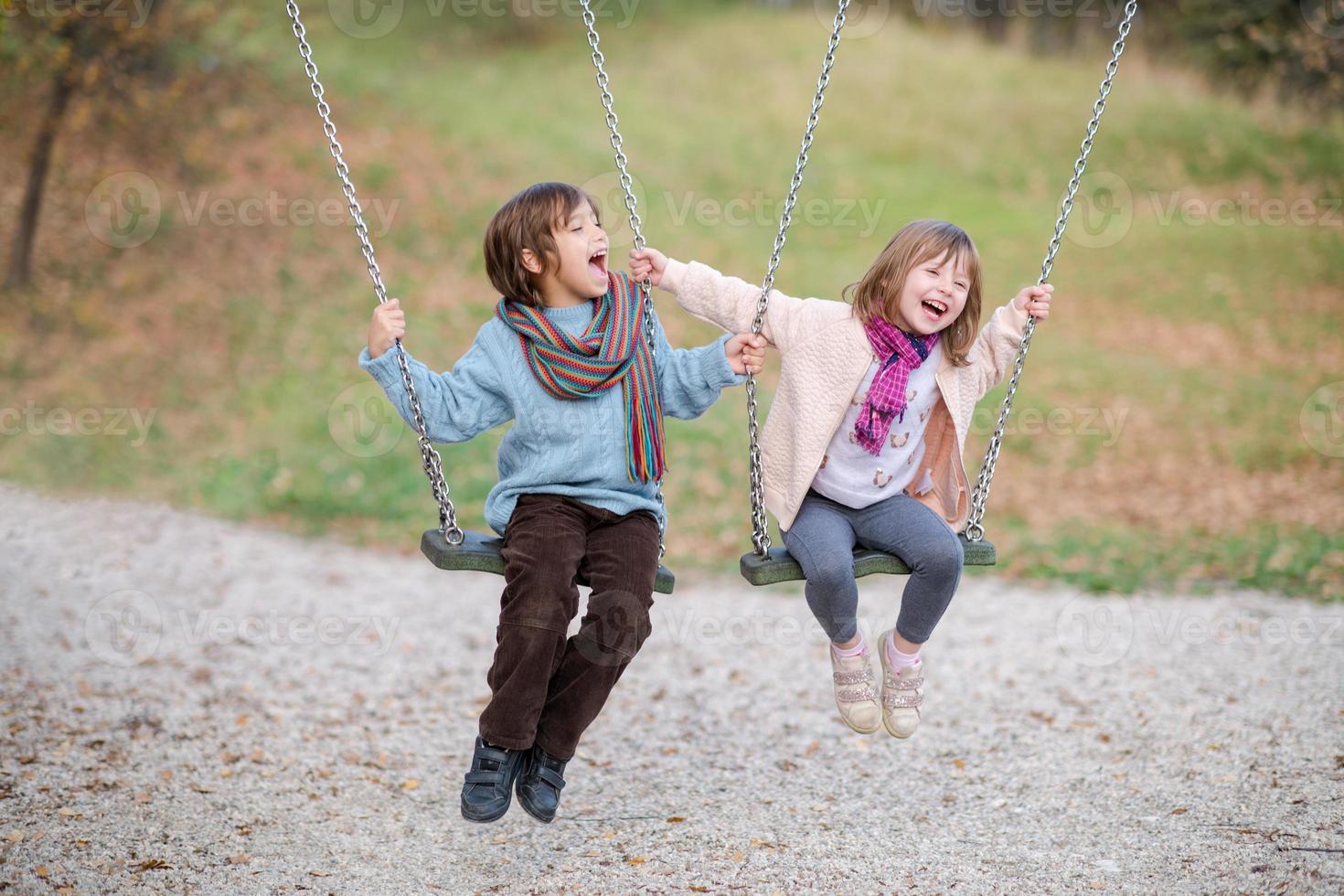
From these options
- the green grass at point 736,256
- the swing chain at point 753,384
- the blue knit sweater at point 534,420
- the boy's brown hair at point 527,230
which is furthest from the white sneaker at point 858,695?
the green grass at point 736,256

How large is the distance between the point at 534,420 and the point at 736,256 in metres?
10.1

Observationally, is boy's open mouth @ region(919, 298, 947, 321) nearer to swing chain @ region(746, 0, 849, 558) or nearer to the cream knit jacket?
the cream knit jacket

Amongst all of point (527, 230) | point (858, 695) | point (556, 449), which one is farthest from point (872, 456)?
point (527, 230)

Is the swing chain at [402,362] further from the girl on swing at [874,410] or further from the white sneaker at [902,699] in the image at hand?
the white sneaker at [902,699]

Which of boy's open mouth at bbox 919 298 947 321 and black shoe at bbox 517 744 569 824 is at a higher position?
boy's open mouth at bbox 919 298 947 321

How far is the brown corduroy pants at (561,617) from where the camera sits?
11.6 feet

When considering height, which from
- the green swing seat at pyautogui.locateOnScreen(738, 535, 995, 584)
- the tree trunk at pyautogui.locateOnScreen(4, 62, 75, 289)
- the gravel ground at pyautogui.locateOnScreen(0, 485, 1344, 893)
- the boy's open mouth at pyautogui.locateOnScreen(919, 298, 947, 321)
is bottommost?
the gravel ground at pyautogui.locateOnScreen(0, 485, 1344, 893)

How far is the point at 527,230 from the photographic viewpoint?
366 centimetres

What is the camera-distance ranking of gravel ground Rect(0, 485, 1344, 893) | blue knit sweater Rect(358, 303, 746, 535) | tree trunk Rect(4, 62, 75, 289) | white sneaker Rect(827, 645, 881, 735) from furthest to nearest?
tree trunk Rect(4, 62, 75, 289)
gravel ground Rect(0, 485, 1344, 893)
white sneaker Rect(827, 645, 881, 735)
blue knit sweater Rect(358, 303, 746, 535)

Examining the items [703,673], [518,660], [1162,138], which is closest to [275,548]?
[703,673]

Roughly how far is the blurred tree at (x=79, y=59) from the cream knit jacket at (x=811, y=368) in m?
8.02

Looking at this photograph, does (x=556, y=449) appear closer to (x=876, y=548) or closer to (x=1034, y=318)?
(x=876, y=548)

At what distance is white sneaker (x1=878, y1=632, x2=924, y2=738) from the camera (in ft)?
13.0

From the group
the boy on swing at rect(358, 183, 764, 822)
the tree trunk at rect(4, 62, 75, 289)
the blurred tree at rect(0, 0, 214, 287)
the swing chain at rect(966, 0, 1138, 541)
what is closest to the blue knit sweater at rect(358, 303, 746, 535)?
the boy on swing at rect(358, 183, 764, 822)
